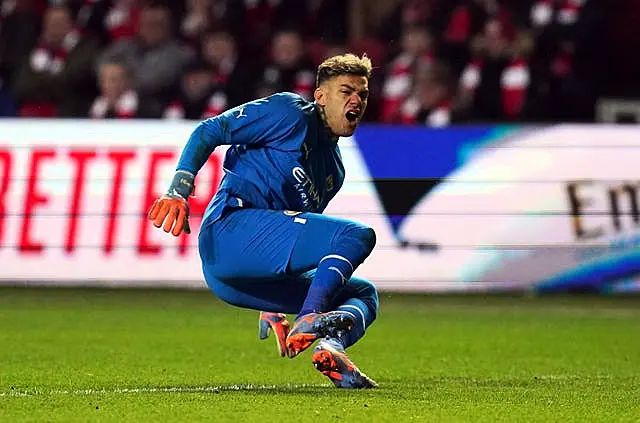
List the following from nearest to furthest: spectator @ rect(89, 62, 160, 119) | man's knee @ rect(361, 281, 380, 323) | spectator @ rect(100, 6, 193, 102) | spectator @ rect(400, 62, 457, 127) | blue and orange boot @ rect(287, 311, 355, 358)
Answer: blue and orange boot @ rect(287, 311, 355, 358)
man's knee @ rect(361, 281, 380, 323)
spectator @ rect(400, 62, 457, 127)
spectator @ rect(89, 62, 160, 119)
spectator @ rect(100, 6, 193, 102)

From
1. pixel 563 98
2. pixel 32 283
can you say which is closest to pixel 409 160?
pixel 563 98

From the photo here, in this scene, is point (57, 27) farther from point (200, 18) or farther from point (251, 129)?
point (251, 129)

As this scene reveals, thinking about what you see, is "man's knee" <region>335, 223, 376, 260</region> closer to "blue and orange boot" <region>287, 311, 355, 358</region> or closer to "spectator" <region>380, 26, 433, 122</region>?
"blue and orange boot" <region>287, 311, 355, 358</region>

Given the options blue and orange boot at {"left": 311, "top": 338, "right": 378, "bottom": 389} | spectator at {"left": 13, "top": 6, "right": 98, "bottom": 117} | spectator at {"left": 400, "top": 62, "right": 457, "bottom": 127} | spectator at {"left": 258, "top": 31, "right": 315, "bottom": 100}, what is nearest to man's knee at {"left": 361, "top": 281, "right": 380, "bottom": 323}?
blue and orange boot at {"left": 311, "top": 338, "right": 378, "bottom": 389}

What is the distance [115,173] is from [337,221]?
692 centimetres

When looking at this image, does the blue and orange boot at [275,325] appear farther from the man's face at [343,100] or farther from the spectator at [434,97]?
the spectator at [434,97]

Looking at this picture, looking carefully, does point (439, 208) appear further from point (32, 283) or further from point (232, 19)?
point (232, 19)

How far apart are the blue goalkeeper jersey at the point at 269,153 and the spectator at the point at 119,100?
8.01 metres

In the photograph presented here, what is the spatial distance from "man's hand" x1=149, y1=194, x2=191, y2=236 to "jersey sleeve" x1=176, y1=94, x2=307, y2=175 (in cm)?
26

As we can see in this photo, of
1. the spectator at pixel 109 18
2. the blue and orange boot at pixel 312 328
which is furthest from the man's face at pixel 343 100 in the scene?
the spectator at pixel 109 18

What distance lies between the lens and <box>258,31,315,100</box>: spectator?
52.5ft

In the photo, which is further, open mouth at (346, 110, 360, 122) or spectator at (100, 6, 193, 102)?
spectator at (100, 6, 193, 102)

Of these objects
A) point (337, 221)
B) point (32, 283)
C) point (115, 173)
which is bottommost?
point (32, 283)

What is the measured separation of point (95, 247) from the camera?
13.8 m
